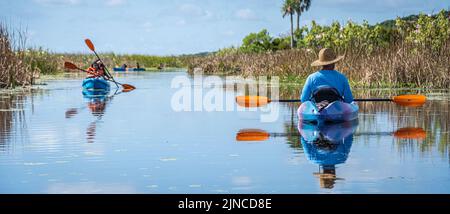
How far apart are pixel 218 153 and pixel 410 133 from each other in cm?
331

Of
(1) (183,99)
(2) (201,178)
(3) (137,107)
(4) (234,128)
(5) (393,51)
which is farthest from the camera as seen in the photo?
(5) (393,51)

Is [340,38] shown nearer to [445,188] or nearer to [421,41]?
[421,41]

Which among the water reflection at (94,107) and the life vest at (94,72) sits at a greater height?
the life vest at (94,72)

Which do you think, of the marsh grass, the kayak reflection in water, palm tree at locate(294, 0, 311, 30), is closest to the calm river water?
the kayak reflection in water

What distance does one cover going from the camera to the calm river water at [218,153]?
6.97m

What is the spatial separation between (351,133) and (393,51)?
1268 cm

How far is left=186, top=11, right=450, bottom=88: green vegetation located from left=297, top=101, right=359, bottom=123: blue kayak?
9384 mm

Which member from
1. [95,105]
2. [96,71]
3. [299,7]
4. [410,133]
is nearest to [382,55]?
[96,71]

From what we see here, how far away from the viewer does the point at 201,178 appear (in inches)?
287

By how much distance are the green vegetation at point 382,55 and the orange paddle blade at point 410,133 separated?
32.9ft

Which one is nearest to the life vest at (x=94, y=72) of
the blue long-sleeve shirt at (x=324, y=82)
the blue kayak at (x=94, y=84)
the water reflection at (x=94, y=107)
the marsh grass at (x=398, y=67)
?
the blue kayak at (x=94, y=84)

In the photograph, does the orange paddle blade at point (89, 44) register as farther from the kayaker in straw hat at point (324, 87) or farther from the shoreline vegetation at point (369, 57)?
the kayaker in straw hat at point (324, 87)

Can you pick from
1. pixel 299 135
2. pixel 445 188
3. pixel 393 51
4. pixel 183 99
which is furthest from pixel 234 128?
pixel 393 51

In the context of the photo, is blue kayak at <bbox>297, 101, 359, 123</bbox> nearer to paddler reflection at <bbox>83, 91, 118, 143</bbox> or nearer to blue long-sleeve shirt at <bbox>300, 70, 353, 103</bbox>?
blue long-sleeve shirt at <bbox>300, 70, 353, 103</bbox>
